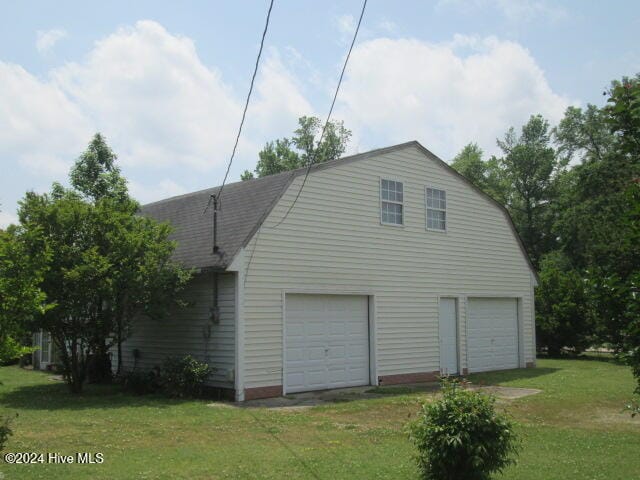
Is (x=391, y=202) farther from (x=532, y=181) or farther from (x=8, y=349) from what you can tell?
(x=532, y=181)

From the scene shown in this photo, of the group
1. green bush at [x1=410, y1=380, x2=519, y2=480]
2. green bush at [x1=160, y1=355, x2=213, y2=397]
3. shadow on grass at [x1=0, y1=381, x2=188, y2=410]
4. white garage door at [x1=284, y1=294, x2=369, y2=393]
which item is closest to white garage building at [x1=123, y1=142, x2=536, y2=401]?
white garage door at [x1=284, y1=294, x2=369, y2=393]

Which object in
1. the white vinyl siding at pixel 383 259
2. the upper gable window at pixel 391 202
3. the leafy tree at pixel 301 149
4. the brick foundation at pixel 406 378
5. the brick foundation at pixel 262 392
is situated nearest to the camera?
the brick foundation at pixel 262 392

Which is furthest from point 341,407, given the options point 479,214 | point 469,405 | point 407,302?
point 479,214

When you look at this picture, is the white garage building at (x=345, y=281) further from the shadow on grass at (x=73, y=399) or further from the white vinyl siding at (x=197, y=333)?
the shadow on grass at (x=73, y=399)

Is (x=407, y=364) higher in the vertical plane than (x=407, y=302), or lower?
lower

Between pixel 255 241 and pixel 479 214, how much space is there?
881cm

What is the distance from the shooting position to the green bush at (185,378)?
1420 centimetres

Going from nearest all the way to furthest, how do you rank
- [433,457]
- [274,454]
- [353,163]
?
[433,457] → [274,454] → [353,163]

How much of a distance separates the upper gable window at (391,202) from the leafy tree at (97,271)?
5.91 metres

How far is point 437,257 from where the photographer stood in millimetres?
18984

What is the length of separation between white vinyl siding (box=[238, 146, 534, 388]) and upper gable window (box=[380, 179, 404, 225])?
17cm

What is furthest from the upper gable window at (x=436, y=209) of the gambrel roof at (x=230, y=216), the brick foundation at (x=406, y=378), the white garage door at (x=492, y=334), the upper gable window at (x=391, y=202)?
the brick foundation at (x=406, y=378)

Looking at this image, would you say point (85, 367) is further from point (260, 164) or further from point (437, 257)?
point (260, 164)

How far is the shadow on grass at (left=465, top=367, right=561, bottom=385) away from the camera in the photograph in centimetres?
1791
